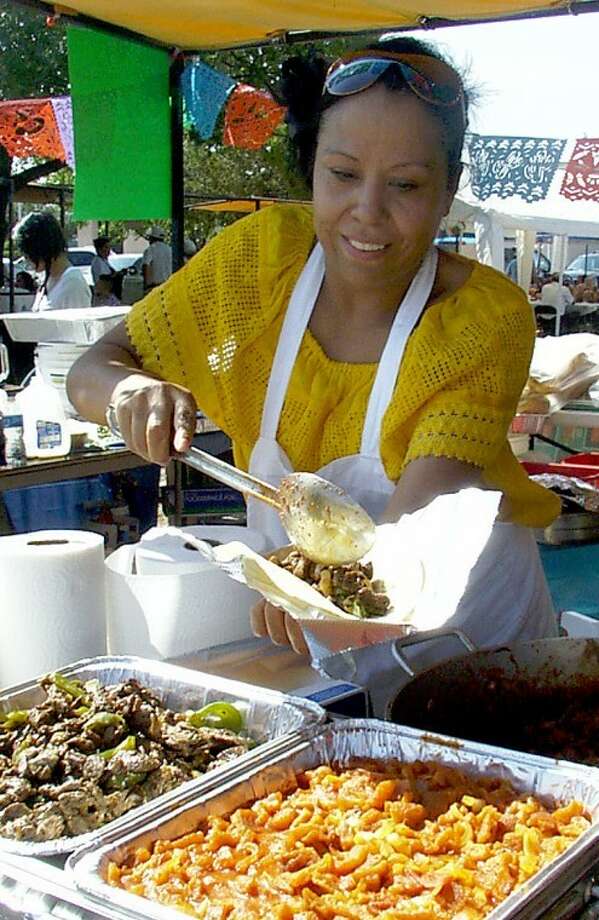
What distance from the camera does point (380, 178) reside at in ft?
6.01

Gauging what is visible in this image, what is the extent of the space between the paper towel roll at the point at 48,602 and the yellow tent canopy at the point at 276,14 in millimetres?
2054

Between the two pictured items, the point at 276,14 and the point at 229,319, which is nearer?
the point at 229,319

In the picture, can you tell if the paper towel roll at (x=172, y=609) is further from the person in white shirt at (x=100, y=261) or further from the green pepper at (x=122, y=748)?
the person in white shirt at (x=100, y=261)

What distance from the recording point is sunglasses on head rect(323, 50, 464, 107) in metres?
1.82

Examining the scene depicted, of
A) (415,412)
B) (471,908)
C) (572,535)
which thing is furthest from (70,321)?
(471,908)

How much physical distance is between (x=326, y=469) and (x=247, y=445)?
0.77 feet

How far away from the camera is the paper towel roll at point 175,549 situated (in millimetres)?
1704

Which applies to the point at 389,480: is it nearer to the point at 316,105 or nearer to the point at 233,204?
the point at 316,105

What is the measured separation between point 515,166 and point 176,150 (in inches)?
243

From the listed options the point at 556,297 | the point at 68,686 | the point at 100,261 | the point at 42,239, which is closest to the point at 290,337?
the point at 68,686

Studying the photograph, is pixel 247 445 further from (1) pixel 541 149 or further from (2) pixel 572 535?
(1) pixel 541 149

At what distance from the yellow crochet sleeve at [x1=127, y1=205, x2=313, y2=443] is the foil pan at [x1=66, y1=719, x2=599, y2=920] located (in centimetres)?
83

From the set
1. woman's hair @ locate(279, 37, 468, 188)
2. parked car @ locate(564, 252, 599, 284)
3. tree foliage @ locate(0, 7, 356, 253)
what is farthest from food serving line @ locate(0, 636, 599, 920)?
parked car @ locate(564, 252, 599, 284)

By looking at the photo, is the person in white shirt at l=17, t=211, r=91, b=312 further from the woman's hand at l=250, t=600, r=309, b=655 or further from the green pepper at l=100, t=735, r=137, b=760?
the green pepper at l=100, t=735, r=137, b=760
